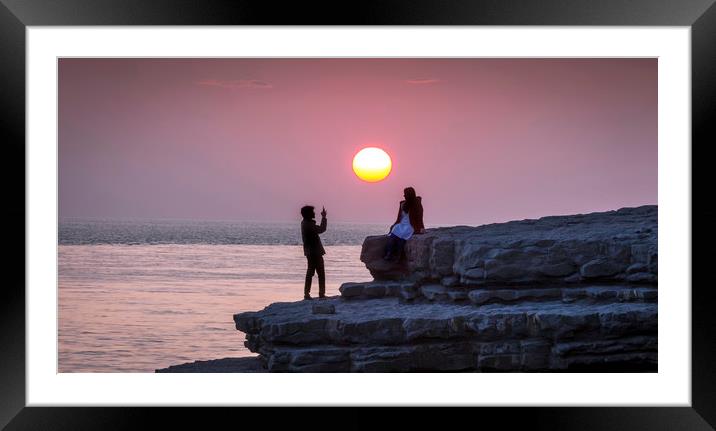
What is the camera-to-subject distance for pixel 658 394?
8820 mm

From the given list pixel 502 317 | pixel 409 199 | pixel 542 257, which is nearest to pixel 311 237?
pixel 409 199

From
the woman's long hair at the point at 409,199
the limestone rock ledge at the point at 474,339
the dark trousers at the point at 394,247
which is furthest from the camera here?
the dark trousers at the point at 394,247

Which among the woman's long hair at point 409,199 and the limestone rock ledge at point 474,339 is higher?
the woman's long hair at point 409,199

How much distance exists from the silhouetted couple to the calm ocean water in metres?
8.61

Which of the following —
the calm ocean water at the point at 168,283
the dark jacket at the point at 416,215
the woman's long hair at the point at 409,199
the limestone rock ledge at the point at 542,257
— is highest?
the woman's long hair at the point at 409,199

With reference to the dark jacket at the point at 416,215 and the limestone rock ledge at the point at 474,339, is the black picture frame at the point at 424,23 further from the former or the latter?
the dark jacket at the point at 416,215

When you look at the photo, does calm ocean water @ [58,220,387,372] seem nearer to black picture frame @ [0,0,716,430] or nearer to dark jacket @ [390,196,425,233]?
dark jacket @ [390,196,425,233]

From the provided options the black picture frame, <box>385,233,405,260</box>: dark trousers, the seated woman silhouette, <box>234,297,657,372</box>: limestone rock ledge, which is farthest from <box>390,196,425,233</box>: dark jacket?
the black picture frame

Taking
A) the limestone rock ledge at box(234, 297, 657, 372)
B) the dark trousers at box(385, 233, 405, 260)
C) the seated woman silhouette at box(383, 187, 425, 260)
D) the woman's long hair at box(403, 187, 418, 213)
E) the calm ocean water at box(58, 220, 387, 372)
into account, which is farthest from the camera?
the calm ocean water at box(58, 220, 387, 372)

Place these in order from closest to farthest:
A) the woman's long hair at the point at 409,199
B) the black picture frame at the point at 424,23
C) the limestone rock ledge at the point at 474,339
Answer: the black picture frame at the point at 424,23 → the limestone rock ledge at the point at 474,339 → the woman's long hair at the point at 409,199

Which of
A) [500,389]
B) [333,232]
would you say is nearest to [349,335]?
[500,389]

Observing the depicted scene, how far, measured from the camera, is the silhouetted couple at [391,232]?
15516mm

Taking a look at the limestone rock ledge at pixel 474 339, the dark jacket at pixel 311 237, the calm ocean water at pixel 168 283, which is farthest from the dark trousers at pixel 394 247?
the calm ocean water at pixel 168 283

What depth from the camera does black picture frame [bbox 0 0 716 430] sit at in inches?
322
